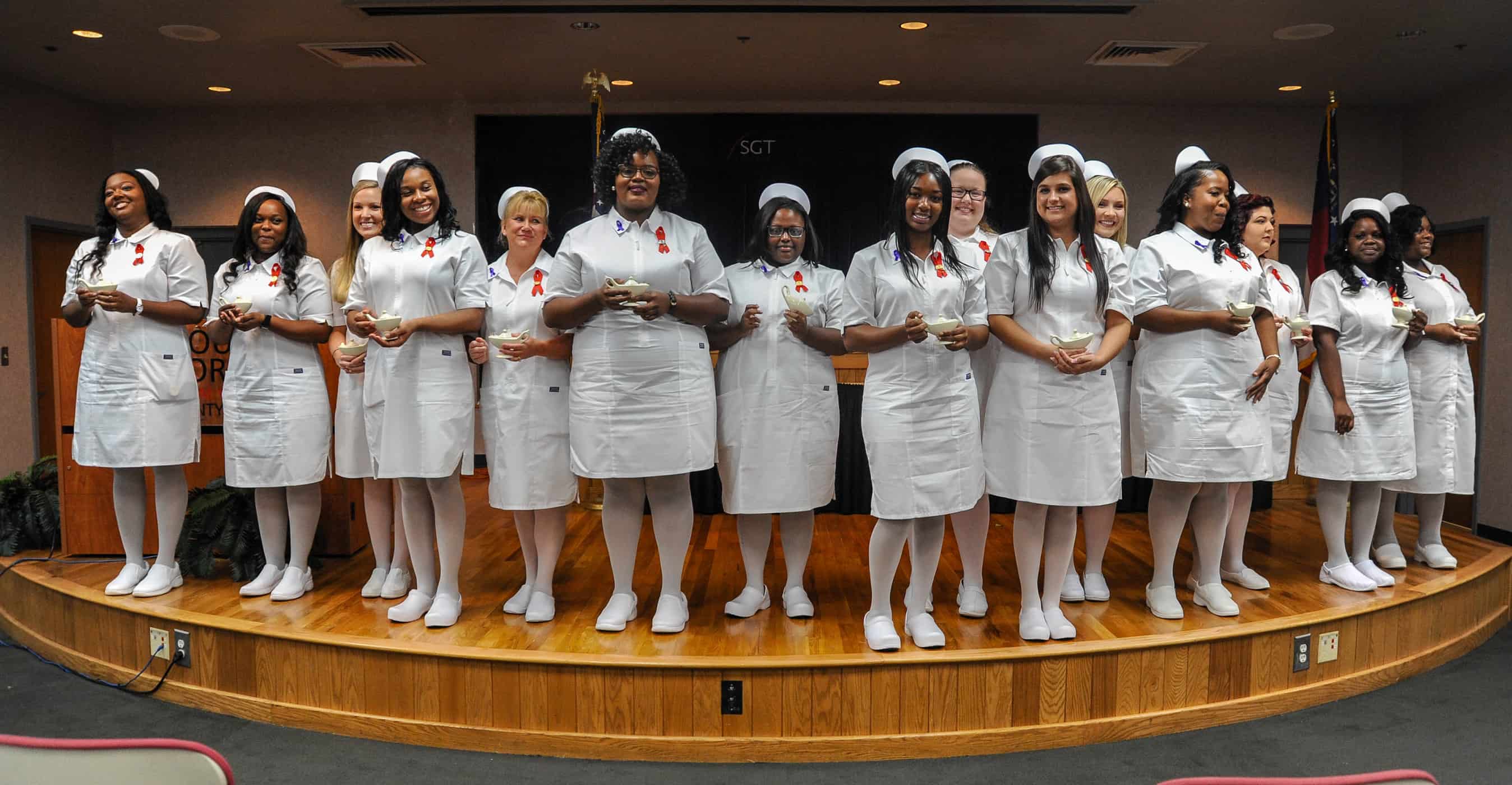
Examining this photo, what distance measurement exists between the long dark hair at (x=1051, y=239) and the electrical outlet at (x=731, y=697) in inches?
58.2

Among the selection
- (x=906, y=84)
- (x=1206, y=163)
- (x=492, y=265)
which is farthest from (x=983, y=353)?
(x=906, y=84)

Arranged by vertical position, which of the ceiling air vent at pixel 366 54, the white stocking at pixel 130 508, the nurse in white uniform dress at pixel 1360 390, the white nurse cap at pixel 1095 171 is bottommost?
the white stocking at pixel 130 508

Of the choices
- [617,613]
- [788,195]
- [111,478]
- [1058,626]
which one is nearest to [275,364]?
[111,478]

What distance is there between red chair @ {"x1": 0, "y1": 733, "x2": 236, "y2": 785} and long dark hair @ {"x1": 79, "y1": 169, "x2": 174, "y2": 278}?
289cm

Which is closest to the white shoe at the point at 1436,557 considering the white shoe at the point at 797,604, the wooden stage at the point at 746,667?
the wooden stage at the point at 746,667

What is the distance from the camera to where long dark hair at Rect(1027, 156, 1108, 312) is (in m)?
3.03

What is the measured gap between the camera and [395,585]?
3.68 m

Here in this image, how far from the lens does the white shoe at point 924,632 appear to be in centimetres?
303

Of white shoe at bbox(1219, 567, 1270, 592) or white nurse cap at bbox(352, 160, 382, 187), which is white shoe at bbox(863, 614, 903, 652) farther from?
white nurse cap at bbox(352, 160, 382, 187)

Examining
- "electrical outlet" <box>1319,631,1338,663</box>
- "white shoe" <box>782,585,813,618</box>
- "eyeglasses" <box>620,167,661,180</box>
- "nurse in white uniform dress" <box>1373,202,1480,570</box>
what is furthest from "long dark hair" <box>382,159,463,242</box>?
"nurse in white uniform dress" <box>1373,202,1480,570</box>

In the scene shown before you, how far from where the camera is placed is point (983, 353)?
3.47 metres

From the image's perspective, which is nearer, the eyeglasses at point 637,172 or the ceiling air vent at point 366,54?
the eyeglasses at point 637,172

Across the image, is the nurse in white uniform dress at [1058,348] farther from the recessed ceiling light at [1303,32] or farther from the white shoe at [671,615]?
the recessed ceiling light at [1303,32]

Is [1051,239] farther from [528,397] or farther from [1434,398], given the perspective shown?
[1434,398]
